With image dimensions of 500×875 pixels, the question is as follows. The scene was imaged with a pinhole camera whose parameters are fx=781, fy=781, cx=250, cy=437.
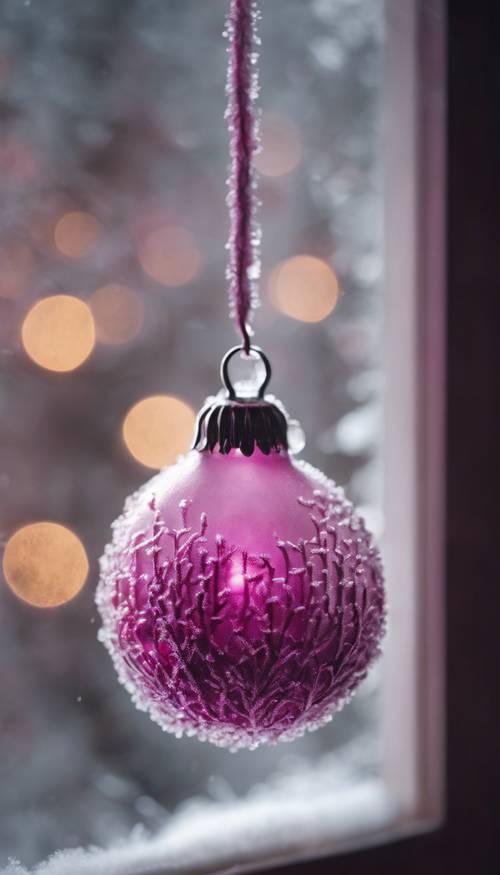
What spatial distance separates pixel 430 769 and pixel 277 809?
7.1 inches

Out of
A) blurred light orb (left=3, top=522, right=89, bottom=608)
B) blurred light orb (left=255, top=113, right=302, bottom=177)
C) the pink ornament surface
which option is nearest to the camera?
the pink ornament surface

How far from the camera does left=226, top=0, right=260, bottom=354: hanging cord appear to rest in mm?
486

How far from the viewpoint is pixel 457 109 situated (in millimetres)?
850

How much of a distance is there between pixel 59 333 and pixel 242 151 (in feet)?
0.93

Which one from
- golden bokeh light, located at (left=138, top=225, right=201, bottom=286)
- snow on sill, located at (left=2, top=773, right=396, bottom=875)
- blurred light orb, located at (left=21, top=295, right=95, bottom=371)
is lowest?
snow on sill, located at (left=2, top=773, right=396, bottom=875)

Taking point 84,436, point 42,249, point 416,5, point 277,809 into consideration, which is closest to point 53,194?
point 42,249

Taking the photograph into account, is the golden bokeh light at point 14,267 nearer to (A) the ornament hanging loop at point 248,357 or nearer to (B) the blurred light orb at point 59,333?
(B) the blurred light orb at point 59,333

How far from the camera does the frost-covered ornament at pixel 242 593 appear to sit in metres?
0.42

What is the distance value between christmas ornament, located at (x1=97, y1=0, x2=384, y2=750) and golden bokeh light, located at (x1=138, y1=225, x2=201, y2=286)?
28cm

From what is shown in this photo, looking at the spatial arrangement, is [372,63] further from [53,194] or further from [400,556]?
[400,556]

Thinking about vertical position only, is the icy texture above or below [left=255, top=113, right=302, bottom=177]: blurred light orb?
below

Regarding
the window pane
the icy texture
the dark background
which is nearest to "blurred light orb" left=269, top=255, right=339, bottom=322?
the window pane

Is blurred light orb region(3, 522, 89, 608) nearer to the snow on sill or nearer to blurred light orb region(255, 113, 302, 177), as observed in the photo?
the snow on sill

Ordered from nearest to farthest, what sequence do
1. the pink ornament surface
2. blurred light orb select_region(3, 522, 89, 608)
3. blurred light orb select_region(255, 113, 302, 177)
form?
the pink ornament surface, blurred light orb select_region(3, 522, 89, 608), blurred light orb select_region(255, 113, 302, 177)
